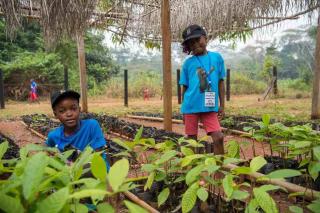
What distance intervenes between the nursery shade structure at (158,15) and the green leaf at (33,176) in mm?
4518

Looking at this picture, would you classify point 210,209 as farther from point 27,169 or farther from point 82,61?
point 82,61

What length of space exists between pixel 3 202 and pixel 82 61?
340 inches

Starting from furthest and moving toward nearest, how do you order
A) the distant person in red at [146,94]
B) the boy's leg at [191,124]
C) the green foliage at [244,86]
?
the green foliage at [244,86] < the distant person in red at [146,94] < the boy's leg at [191,124]

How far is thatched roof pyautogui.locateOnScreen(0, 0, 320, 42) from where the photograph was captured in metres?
5.38

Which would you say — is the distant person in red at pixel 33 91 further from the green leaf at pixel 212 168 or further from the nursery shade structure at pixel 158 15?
the green leaf at pixel 212 168

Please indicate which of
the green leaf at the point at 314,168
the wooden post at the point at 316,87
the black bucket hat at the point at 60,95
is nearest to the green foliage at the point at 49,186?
the green leaf at the point at 314,168

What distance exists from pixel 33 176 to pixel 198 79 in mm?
2831

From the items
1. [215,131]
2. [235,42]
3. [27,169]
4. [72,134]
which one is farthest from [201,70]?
[235,42]

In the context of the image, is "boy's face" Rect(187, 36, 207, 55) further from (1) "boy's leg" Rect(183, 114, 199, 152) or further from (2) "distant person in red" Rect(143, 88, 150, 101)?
(2) "distant person in red" Rect(143, 88, 150, 101)

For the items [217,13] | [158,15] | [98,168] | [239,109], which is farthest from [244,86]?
[98,168]

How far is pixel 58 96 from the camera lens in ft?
7.99

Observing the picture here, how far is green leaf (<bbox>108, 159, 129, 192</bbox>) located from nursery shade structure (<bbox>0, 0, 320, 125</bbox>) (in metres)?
4.48

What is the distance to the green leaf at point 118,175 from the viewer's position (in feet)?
2.49

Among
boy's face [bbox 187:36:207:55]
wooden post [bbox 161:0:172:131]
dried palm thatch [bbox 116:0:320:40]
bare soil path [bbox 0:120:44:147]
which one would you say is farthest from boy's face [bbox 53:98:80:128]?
dried palm thatch [bbox 116:0:320:40]
